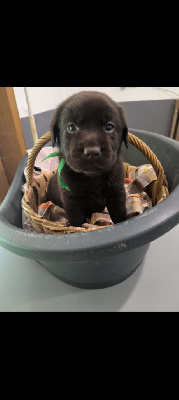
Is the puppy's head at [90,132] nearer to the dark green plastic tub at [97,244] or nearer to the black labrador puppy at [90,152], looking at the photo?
the black labrador puppy at [90,152]

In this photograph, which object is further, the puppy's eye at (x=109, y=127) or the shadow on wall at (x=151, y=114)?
the shadow on wall at (x=151, y=114)

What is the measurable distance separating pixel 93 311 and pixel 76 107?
1.96 ft

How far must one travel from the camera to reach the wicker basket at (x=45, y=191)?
2.31 ft

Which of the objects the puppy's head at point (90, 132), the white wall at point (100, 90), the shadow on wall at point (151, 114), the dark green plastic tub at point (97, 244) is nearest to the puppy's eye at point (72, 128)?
the puppy's head at point (90, 132)

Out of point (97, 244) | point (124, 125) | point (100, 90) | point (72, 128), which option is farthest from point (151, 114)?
point (97, 244)

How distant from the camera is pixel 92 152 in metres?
0.60

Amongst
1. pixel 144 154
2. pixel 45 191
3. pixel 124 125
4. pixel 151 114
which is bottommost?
pixel 151 114

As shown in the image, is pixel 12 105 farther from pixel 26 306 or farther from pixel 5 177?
pixel 26 306

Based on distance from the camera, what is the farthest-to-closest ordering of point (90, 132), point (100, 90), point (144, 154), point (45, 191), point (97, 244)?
point (100, 90), point (45, 191), point (144, 154), point (90, 132), point (97, 244)

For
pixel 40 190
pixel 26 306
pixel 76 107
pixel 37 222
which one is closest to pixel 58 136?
pixel 76 107

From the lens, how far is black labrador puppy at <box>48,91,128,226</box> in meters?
0.63

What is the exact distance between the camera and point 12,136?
1.33 m

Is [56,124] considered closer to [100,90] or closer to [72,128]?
[72,128]

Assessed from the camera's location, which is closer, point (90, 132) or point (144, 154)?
point (90, 132)
